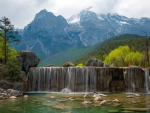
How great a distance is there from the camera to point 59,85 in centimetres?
4141

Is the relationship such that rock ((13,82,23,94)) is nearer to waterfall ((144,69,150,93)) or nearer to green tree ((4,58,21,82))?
green tree ((4,58,21,82))

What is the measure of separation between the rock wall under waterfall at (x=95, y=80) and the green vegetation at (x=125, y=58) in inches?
878

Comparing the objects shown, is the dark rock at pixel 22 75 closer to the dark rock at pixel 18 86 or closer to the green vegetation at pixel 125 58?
the dark rock at pixel 18 86

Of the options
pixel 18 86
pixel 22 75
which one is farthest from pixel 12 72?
pixel 18 86

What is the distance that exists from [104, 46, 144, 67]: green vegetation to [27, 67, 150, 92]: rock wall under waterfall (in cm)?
2229

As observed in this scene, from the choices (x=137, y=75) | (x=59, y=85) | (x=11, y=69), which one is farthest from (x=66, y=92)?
(x=137, y=75)

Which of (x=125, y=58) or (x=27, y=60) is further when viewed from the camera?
(x=125, y=58)

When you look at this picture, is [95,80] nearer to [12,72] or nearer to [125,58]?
[12,72]

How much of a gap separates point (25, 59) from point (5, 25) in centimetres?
699

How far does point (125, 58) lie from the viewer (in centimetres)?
7250

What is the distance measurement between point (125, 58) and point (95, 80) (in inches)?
1340

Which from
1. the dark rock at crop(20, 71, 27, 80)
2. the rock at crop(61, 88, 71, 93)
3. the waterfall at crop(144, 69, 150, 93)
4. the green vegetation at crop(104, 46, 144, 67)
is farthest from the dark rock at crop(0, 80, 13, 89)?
the green vegetation at crop(104, 46, 144, 67)

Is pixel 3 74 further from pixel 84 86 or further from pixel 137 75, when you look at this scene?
pixel 137 75

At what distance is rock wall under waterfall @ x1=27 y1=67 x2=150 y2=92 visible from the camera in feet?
131
